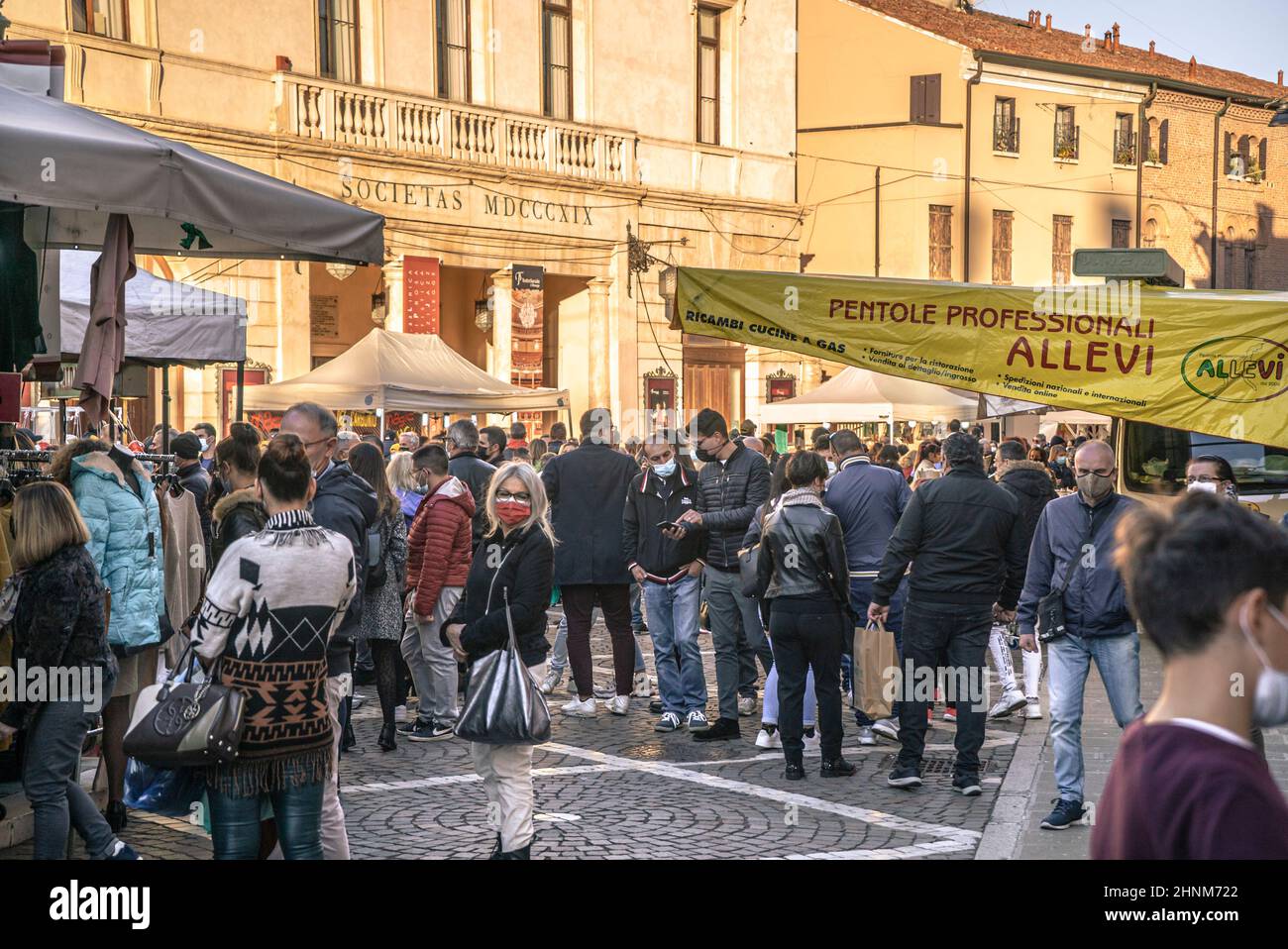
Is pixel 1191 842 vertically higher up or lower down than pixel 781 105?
lower down

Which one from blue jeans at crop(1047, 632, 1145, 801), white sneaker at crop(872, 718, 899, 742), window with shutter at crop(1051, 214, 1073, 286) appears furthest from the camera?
window with shutter at crop(1051, 214, 1073, 286)

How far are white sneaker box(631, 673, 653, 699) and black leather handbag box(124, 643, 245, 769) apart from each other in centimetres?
623

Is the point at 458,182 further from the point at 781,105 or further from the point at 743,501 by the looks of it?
the point at 743,501

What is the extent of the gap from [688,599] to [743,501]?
753 millimetres

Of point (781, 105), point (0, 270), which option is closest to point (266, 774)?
point (0, 270)

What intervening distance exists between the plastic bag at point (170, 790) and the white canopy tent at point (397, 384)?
11068 millimetres

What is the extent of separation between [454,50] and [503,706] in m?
19.5

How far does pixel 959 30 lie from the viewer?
39500 millimetres

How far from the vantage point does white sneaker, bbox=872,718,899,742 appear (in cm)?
906

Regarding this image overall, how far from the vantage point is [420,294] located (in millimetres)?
22484

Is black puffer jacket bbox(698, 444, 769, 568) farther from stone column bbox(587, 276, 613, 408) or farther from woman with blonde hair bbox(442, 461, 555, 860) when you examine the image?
stone column bbox(587, 276, 613, 408)

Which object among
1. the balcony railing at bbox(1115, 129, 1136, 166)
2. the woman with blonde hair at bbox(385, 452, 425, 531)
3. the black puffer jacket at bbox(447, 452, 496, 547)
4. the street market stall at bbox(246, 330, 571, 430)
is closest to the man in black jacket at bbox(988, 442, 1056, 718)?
the black puffer jacket at bbox(447, 452, 496, 547)

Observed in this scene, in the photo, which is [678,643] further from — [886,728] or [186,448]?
[186,448]

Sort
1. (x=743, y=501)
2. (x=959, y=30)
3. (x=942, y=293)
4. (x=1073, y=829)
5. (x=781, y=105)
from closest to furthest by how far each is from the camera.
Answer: (x=1073, y=829)
(x=942, y=293)
(x=743, y=501)
(x=781, y=105)
(x=959, y=30)
